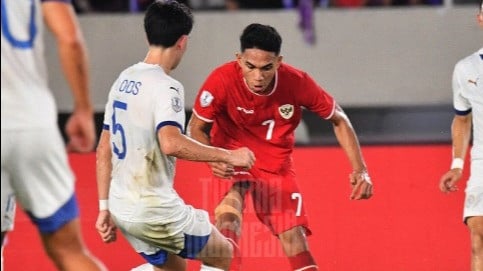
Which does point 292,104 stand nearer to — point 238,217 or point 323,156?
point 238,217

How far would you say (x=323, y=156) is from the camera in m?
8.41

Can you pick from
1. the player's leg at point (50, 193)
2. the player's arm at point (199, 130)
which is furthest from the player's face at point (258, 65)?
the player's leg at point (50, 193)

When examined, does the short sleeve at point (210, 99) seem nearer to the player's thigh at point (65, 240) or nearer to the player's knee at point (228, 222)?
the player's knee at point (228, 222)

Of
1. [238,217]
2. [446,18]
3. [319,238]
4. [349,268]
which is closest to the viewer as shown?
[238,217]

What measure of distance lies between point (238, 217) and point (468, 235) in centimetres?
195

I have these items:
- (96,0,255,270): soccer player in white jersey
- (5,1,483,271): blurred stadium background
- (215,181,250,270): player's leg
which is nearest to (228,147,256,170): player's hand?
(96,0,255,270): soccer player in white jersey

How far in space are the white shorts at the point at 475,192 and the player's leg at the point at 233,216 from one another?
108cm

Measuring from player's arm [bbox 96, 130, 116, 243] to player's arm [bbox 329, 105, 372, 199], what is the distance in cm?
→ 121

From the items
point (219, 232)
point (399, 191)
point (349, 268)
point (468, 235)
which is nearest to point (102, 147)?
point (219, 232)

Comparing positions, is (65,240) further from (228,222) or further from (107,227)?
(228,222)

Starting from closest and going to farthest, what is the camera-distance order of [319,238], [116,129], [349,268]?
[116,129], [349,268], [319,238]

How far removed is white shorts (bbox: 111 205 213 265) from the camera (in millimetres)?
4633

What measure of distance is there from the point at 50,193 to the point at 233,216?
179 centimetres

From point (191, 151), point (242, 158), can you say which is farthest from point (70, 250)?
point (242, 158)
